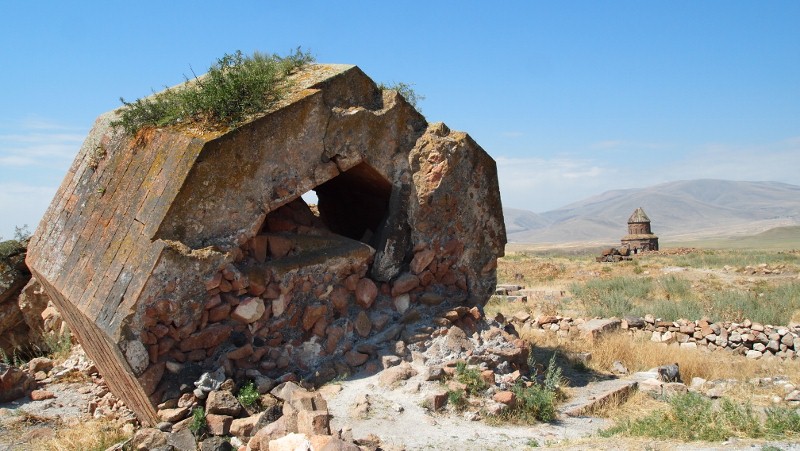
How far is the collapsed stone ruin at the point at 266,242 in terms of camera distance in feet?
15.3


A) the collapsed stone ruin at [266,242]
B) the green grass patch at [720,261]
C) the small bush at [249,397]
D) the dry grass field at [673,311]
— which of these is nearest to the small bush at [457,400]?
the collapsed stone ruin at [266,242]

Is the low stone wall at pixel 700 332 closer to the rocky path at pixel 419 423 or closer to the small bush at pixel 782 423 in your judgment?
the rocky path at pixel 419 423

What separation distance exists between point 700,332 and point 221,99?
24.4 feet

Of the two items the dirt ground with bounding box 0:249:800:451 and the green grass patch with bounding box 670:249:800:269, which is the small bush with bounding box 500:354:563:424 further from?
the green grass patch with bounding box 670:249:800:269

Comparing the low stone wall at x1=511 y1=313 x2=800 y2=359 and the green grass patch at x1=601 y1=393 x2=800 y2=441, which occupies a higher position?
the green grass patch at x1=601 y1=393 x2=800 y2=441

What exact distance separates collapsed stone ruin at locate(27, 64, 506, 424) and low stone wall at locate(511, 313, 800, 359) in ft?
10.4

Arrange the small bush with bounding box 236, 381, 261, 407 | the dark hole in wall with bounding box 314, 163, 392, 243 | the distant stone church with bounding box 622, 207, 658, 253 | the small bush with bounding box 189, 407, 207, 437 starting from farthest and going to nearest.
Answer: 1. the distant stone church with bounding box 622, 207, 658, 253
2. the dark hole in wall with bounding box 314, 163, 392, 243
3. the small bush with bounding box 236, 381, 261, 407
4. the small bush with bounding box 189, 407, 207, 437

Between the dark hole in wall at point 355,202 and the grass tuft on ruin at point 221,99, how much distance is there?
1173 millimetres

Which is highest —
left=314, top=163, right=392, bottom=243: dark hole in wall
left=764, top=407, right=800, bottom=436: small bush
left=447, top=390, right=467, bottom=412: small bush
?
left=314, top=163, right=392, bottom=243: dark hole in wall

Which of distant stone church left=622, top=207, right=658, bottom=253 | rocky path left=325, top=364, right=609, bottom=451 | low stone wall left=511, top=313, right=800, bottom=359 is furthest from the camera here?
distant stone church left=622, top=207, right=658, bottom=253

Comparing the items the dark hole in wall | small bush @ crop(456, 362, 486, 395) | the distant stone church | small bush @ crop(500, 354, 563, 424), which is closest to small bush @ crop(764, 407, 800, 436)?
small bush @ crop(500, 354, 563, 424)

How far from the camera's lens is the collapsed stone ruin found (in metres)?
4.67

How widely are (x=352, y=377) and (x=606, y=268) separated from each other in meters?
17.5

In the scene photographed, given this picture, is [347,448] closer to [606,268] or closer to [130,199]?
[130,199]
